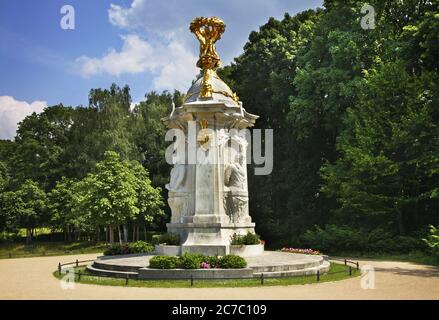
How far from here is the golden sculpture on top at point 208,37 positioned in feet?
81.5

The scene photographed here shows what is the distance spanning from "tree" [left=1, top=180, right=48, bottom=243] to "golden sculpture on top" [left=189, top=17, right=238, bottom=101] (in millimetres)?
37356

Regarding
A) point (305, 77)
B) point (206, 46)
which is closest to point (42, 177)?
point (305, 77)

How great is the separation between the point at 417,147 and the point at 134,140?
33.7 m

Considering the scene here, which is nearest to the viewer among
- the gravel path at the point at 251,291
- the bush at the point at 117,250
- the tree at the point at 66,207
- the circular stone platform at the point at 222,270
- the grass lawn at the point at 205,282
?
the gravel path at the point at 251,291

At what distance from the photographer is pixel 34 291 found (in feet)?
52.5

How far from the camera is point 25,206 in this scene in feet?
180

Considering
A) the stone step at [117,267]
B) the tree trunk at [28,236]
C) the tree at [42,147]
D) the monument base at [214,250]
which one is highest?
the tree at [42,147]

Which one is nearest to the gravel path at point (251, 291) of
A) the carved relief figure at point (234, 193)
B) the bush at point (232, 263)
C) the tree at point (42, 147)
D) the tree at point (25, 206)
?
the bush at point (232, 263)

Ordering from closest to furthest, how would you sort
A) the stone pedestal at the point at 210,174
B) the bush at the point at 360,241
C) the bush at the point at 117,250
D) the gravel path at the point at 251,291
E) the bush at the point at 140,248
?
the gravel path at the point at 251,291 → the stone pedestal at the point at 210,174 → the bush at the point at 117,250 → the bush at the point at 140,248 → the bush at the point at 360,241

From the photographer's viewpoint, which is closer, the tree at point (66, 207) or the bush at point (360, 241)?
the bush at point (360, 241)

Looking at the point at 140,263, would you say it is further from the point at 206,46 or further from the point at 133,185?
the point at 133,185

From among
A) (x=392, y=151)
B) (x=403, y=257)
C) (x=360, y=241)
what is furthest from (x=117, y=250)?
(x=392, y=151)

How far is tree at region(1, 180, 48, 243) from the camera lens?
2140 inches

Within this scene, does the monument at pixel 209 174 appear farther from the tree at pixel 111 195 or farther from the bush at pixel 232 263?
the tree at pixel 111 195
